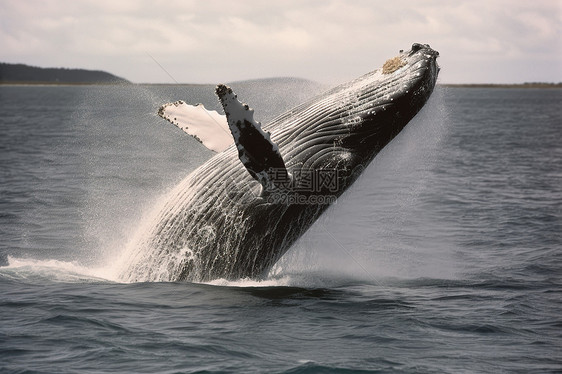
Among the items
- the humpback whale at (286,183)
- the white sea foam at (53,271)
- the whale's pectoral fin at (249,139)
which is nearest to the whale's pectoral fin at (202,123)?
the humpback whale at (286,183)

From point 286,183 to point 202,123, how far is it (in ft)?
6.67

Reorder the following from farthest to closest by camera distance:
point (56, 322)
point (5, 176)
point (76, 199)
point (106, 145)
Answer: point (106, 145) < point (5, 176) < point (76, 199) < point (56, 322)

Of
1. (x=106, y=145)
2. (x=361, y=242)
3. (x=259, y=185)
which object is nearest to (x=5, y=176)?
(x=106, y=145)

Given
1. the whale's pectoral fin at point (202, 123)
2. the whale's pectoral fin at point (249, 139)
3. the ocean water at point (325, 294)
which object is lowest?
the ocean water at point (325, 294)

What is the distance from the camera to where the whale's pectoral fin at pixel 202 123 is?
1022cm

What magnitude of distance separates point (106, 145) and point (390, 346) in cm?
2707

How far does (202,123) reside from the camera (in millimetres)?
10328

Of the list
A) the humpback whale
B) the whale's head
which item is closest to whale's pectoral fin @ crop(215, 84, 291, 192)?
the humpback whale

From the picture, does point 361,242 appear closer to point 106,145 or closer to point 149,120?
point 106,145

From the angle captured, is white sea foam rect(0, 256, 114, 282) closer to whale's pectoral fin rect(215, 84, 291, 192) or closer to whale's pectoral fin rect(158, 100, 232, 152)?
whale's pectoral fin rect(158, 100, 232, 152)

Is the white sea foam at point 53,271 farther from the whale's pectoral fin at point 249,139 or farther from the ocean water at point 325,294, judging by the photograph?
the whale's pectoral fin at point 249,139

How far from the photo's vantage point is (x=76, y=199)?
17547mm

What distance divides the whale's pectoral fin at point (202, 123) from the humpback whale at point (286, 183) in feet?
0.96

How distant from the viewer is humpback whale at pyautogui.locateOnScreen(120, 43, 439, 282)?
913cm
